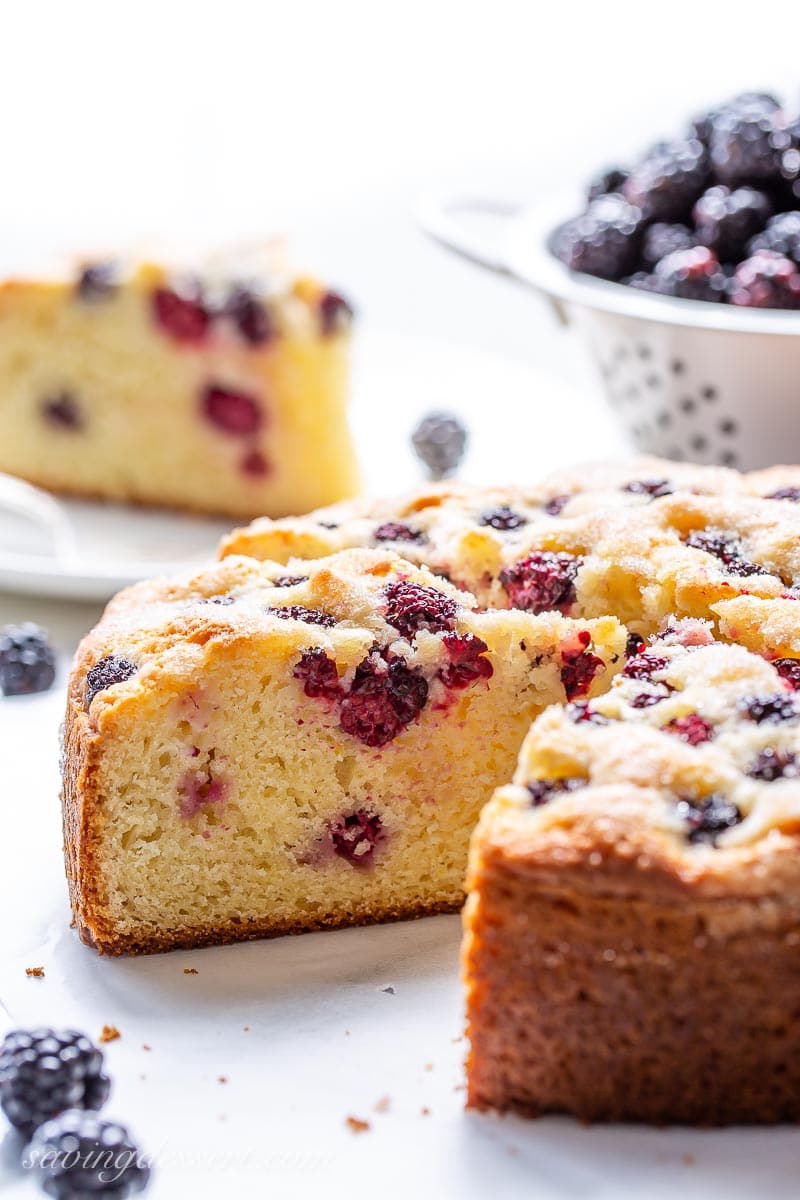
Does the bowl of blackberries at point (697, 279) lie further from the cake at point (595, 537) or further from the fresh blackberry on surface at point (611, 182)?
the cake at point (595, 537)

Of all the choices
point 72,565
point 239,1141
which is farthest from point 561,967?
point 72,565

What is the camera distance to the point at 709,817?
240cm

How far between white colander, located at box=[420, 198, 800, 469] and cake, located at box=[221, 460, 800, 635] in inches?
20.9

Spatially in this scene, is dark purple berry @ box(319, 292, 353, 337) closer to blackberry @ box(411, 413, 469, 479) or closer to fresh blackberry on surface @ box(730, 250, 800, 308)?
blackberry @ box(411, 413, 469, 479)

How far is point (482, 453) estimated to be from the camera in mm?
5289

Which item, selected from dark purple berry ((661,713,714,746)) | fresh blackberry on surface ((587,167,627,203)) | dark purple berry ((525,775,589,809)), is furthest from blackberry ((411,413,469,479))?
dark purple berry ((525,775,589,809))

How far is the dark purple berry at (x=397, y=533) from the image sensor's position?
3.51 metres

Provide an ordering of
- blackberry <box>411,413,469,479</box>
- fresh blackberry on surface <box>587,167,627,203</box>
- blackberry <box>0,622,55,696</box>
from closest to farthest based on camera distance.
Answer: blackberry <box>0,622,55,696</box> < fresh blackberry on surface <box>587,167,627,203</box> < blackberry <box>411,413,469,479</box>

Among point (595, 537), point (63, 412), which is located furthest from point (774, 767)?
point (63, 412)

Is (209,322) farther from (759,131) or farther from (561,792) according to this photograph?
(561,792)

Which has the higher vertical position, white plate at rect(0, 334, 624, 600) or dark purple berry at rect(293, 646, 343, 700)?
dark purple berry at rect(293, 646, 343, 700)

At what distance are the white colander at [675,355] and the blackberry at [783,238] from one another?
202 millimetres

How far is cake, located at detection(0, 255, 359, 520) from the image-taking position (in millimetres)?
5129

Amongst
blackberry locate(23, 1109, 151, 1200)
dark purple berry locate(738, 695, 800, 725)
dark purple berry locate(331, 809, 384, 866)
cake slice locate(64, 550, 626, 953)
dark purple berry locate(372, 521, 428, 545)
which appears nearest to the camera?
blackberry locate(23, 1109, 151, 1200)
